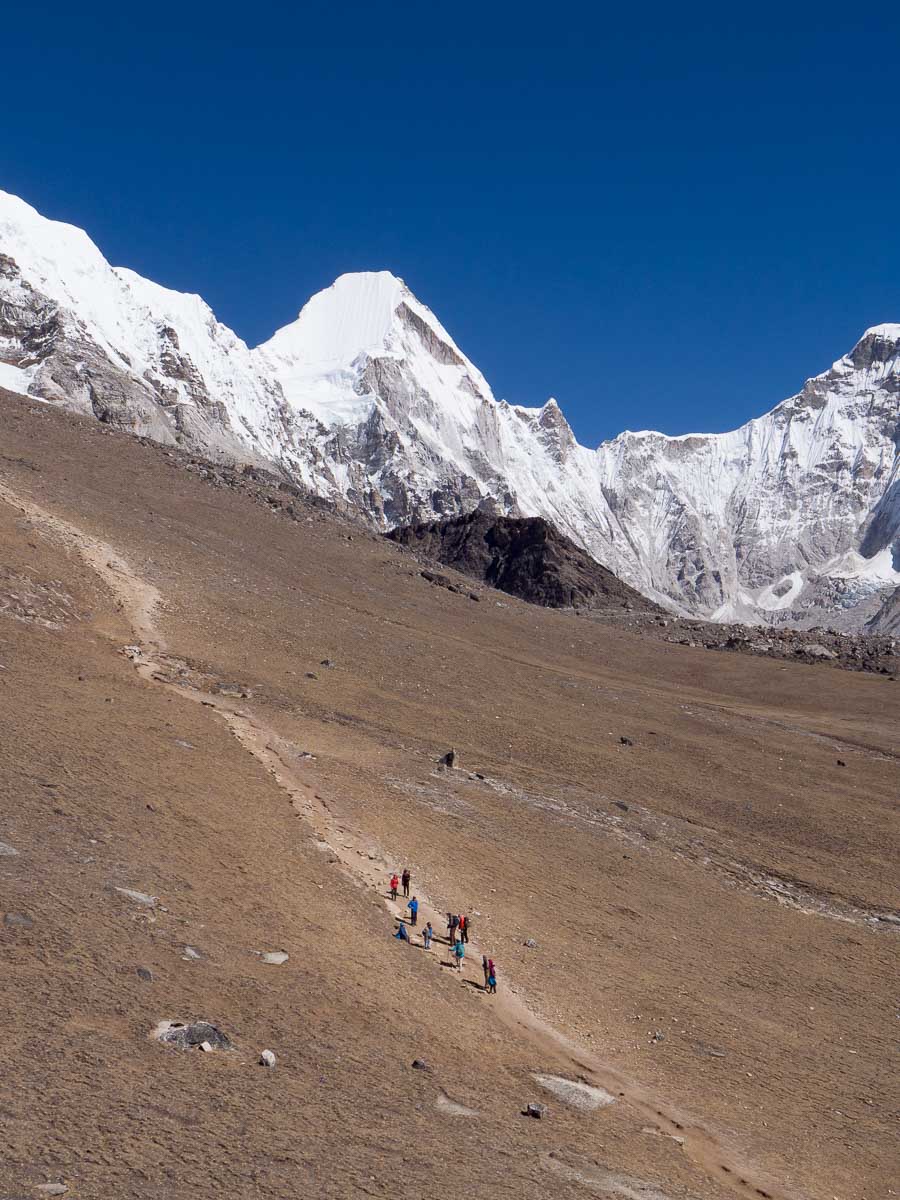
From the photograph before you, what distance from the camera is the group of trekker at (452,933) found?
1758 centimetres

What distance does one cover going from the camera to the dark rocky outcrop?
378 feet

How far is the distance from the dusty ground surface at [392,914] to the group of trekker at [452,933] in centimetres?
40

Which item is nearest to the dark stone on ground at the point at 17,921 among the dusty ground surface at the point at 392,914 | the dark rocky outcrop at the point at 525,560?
the dusty ground surface at the point at 392,914

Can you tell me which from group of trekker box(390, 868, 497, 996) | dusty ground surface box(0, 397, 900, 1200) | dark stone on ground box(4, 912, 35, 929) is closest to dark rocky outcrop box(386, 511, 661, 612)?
dusty ground surface box(0, 397, 900, 1200)

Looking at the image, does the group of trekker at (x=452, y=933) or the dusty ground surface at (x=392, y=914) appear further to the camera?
the group of trekker at (x=452, y=933)

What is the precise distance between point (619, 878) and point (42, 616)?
19213 millimetres

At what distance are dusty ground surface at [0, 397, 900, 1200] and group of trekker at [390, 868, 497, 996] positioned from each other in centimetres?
40

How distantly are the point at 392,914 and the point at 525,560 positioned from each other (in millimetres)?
105049

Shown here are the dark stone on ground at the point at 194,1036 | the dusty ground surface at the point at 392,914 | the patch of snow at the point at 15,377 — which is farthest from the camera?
the patch of snow at the point at 15,377

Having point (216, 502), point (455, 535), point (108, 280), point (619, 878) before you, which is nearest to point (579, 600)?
point (455, 535)

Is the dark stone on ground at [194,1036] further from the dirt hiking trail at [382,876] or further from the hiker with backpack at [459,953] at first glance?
the hiker with backpack at [459,953]

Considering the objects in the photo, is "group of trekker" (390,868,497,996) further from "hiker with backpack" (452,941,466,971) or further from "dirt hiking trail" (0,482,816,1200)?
"dirt hiking trail" (0,482,816,1200)

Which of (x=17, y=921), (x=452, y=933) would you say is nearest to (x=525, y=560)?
(x=452, y=933)

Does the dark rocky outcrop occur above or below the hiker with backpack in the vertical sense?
above
